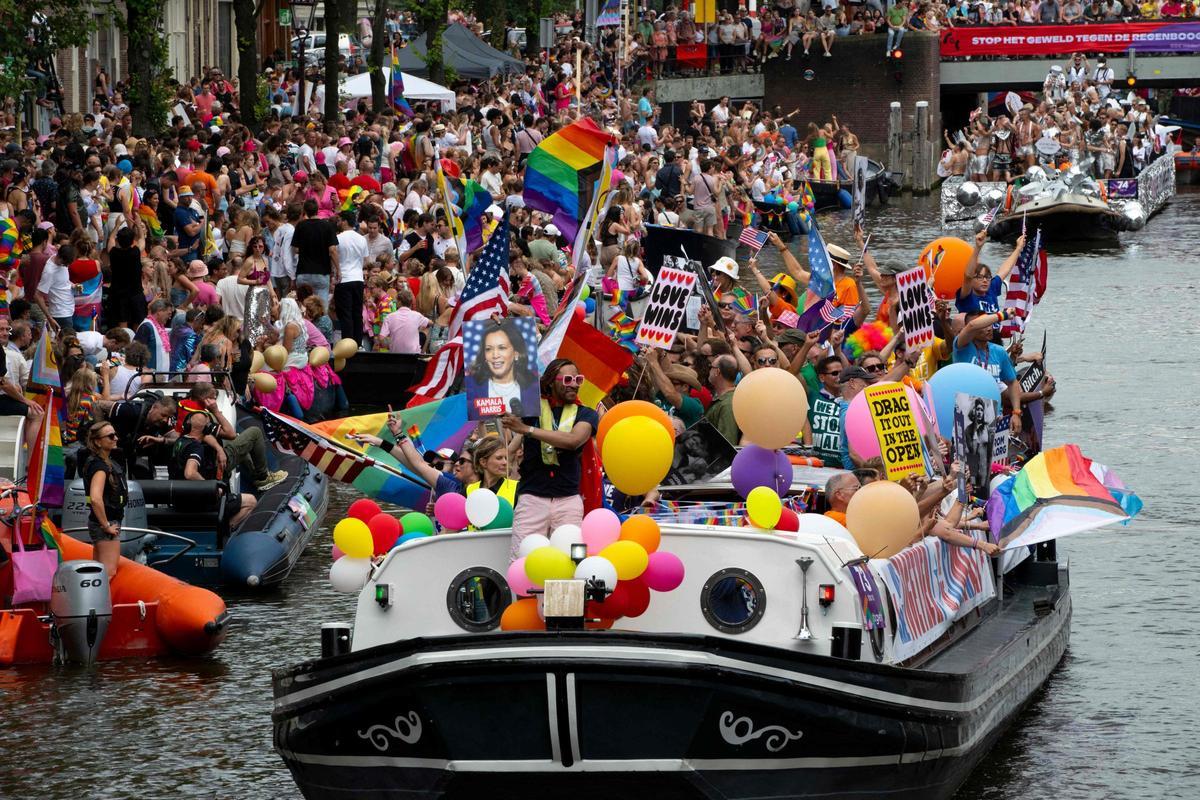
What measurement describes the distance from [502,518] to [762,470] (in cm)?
140

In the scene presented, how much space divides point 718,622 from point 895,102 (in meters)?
52.2

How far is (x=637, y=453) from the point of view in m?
10.1

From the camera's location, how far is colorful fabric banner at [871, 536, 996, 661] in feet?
35.4

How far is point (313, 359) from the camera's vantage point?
21172 millimetres

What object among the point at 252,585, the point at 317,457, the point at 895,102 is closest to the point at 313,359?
the point at 252,585

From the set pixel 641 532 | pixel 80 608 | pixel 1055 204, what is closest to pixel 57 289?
pixel 80 608

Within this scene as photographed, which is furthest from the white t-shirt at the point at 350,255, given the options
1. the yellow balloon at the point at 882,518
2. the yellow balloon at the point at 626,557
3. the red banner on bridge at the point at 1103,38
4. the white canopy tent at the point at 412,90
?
the red banner on bridge at the point at 1103,38

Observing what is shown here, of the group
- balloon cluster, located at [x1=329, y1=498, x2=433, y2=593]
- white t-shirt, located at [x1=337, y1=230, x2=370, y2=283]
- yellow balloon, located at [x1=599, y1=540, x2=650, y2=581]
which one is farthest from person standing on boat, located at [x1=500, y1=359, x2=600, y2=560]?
white t-shirt, located at [x1=337, y1=230, x2=370, y2=283]

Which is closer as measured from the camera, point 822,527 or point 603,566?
point 603,566

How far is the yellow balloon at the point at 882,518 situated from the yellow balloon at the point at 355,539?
246 cm

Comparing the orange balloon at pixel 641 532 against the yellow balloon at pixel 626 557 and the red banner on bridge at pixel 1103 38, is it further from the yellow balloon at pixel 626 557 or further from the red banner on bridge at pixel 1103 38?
the red banner on bridge at pixel 1103 38

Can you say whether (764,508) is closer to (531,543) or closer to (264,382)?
(531,543)

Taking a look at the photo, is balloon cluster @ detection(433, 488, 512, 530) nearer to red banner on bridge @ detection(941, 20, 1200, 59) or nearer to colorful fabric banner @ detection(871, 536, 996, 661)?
colorful fabric banner @ detection(871, 536, 996, 661)

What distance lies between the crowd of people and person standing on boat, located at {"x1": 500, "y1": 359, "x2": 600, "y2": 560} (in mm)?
11
